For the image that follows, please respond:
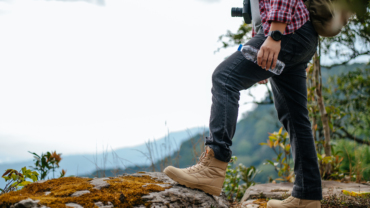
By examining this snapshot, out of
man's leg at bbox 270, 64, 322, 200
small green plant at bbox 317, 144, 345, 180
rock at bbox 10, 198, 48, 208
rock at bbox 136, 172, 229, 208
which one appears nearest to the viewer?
rock at bbox 10, 198, 48, 208

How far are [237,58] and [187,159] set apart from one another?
70.3 inches

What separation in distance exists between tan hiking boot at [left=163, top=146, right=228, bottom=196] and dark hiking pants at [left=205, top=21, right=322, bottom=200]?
0.17 feet

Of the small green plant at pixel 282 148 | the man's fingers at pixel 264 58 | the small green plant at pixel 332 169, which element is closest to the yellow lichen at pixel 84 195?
the man's fingers at pixel 264 58

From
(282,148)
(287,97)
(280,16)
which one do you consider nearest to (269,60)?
(280,16)

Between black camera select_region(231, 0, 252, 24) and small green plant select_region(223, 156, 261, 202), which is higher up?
black camera select_region(231, 0, 252, 24)

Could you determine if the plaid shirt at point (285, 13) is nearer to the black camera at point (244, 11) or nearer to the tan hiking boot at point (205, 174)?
the black camera at point (244, 11)

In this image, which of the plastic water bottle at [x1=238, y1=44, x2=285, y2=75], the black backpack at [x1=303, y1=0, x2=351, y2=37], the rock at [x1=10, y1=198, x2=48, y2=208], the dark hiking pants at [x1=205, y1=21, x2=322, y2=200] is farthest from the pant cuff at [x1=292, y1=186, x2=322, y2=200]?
the rock at [x1=10, y1=198, x2=48, y2=208]

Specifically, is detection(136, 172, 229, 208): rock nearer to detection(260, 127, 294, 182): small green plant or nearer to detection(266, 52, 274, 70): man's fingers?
detection(266, 52, 274, 70): man's fingers

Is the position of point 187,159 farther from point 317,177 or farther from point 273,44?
point 273,44

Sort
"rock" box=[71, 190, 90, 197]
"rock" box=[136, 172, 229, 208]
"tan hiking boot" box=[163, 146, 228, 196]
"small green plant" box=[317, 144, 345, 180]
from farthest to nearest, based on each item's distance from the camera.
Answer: "small green plant" box=[317, 144, 345, 180] → "tan hiking boot" box=[163, 146, 228, 196] → "rock" box=[136, 172, 229, 208] → "rock" box=[71, 190, 90, 197]

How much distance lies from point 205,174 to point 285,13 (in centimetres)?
94

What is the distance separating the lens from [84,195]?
1278 millimetres

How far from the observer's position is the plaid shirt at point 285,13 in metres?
1.30

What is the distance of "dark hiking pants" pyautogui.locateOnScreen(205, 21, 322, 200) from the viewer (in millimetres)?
1430
